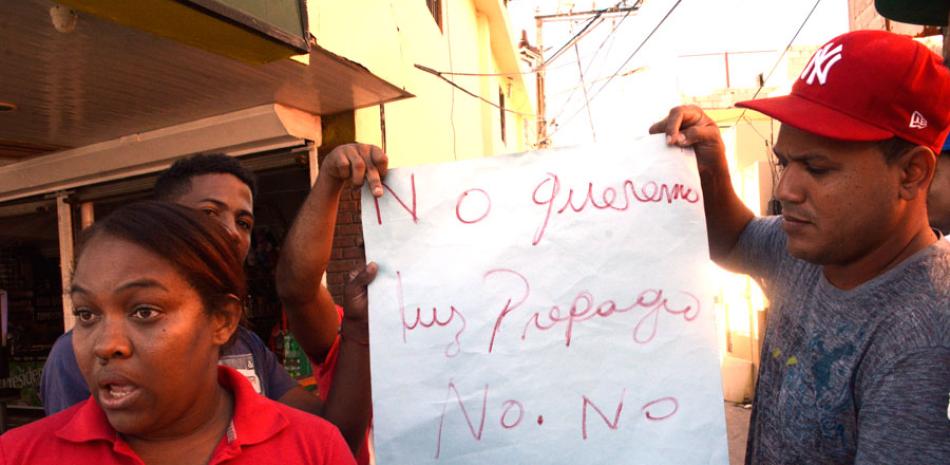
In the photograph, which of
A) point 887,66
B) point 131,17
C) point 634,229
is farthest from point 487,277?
point 131,17

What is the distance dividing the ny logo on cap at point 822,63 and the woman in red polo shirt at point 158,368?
123 cm

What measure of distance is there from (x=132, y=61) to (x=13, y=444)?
2.99 metres

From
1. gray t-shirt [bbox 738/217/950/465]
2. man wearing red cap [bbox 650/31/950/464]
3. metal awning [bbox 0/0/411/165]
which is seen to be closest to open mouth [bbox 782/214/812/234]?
man wearing red cap [bbox 650/31/950/464]

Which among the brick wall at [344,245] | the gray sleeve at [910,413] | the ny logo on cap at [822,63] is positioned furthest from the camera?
the brick wall at [344,245]

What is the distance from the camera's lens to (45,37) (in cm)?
309

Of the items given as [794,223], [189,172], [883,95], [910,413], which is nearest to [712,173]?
[794,223]

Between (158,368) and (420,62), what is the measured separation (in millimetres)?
6115

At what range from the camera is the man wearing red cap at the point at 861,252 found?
1048mm

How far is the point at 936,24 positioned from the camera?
1.95 meters

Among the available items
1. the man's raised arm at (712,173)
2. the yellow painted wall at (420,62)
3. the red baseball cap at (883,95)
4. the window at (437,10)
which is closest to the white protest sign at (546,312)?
the man's raised arm at (712,173)

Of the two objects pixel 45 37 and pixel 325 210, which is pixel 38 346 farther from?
pixel 325 210

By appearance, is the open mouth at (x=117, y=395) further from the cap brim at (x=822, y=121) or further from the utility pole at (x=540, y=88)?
the utility pole at (x=540, y=88)

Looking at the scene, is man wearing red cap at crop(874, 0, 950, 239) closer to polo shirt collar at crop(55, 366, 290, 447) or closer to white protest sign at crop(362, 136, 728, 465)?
white protest sign at crop(362, 136, 728, 465)

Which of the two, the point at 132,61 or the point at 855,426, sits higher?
the point at 132,61
